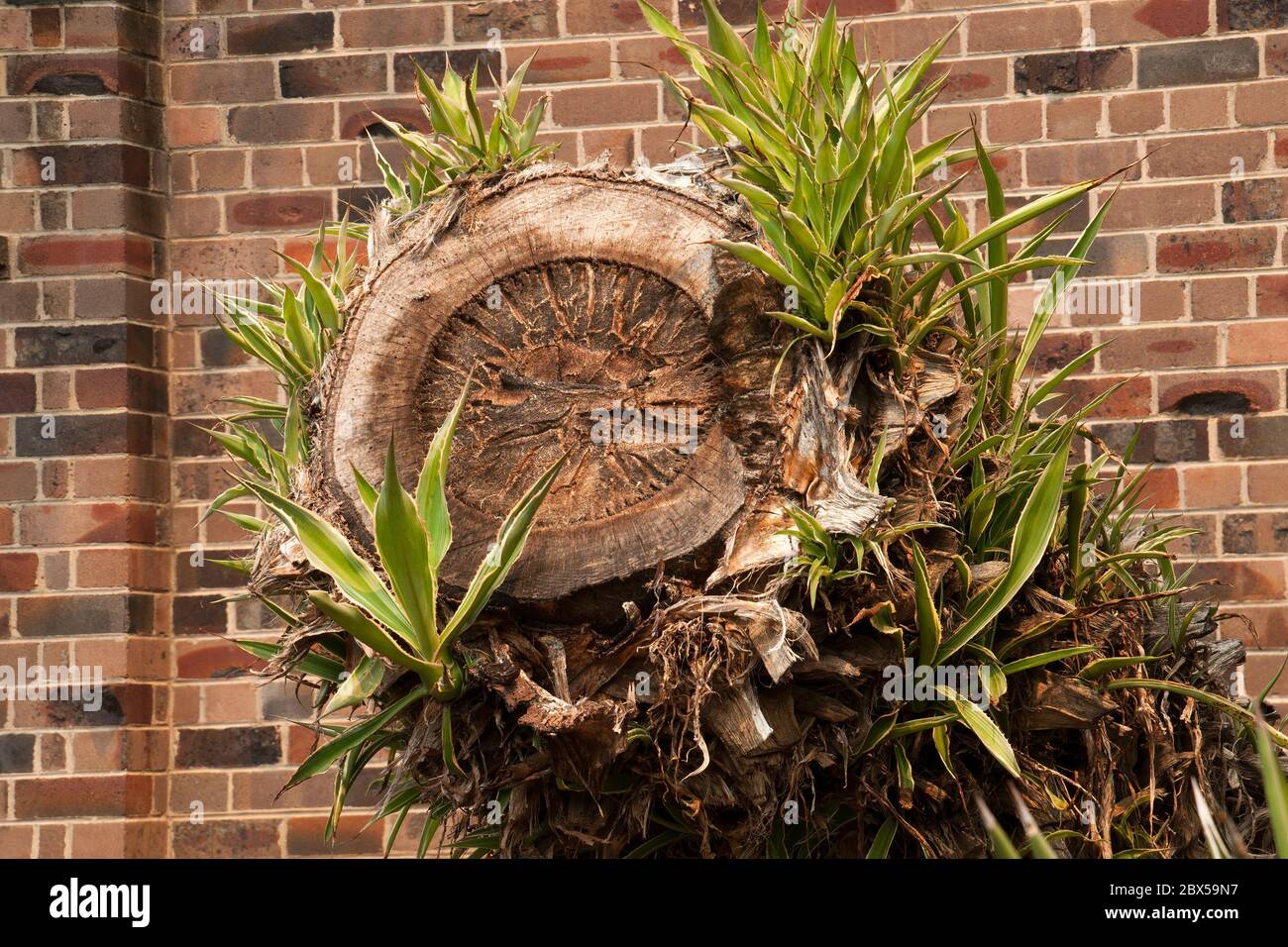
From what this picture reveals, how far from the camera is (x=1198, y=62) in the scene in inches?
100

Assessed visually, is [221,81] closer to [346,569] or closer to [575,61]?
[575,61]

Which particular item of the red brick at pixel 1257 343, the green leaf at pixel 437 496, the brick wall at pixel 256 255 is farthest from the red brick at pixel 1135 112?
the green leaf at pixel 437 496

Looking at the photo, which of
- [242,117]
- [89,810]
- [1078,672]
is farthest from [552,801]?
[242,117]

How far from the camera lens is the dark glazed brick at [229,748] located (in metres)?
2.67

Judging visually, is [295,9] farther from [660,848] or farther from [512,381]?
[660,848]

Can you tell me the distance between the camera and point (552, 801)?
1.47 m

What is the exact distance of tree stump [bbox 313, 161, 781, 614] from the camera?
143 centimetres

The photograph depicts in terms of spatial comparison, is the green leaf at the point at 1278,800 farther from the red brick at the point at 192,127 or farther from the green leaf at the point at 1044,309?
the red brick at the point at 192,127

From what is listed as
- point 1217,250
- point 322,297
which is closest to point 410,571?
point 322,297

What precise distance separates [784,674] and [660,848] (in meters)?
0.32

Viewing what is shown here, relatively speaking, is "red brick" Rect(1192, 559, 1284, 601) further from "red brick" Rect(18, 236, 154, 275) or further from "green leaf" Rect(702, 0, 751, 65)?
"red brick" Rect(18, 236, 154, 275)

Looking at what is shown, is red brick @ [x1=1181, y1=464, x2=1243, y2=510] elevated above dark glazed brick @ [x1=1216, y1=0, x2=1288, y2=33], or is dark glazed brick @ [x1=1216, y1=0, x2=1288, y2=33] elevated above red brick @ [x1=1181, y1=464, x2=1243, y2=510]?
dark glazed brick @ [x1=1216, y1=0, x2=1288, y2=33]

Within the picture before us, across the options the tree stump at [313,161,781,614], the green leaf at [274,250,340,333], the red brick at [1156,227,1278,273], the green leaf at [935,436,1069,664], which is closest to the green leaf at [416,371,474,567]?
the tree stump at [313,161,781,614]

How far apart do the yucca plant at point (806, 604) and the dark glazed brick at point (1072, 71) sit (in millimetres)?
1106
